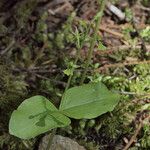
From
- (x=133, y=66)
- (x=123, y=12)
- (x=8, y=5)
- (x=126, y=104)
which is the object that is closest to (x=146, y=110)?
(x=126, y=104)

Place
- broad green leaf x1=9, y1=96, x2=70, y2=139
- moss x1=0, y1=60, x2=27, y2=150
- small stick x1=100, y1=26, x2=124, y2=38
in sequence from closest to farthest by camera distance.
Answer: broad green leaf x1=9, y1=96, x2=70, y2=139
moss x1=0, y1=60, x2=27, y2=150
small stick x1=100, y1=26, x2=124, y2=38

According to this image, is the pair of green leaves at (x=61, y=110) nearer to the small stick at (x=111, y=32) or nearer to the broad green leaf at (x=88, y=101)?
the broad green leaf at (x=88, y=101)

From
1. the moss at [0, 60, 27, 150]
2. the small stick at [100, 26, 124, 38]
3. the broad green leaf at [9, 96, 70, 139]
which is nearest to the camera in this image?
the broad green leaf at [9, 96, 70, 139]

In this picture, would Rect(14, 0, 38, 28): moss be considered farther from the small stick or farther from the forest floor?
the small stick

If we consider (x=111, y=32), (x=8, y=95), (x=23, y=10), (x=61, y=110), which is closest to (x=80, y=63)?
(x=111, y=32)

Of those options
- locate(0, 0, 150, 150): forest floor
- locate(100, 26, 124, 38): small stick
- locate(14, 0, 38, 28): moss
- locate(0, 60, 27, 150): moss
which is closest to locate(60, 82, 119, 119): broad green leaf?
locate(0, 0, 150, 150): forest floor

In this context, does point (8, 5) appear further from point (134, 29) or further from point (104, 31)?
point (134, 29)
